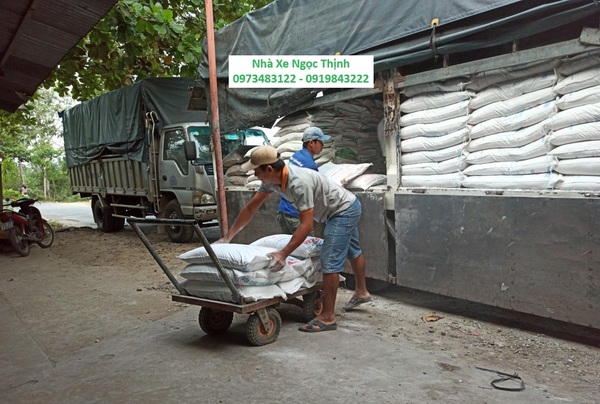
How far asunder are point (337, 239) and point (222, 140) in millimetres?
5029

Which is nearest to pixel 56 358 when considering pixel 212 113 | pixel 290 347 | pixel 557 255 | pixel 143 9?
pixel 290 347

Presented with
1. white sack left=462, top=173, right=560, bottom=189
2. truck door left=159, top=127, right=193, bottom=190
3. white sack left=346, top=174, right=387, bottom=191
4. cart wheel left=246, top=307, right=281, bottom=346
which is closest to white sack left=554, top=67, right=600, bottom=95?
→ white sack left=462, top=173, right=560, bottom=189

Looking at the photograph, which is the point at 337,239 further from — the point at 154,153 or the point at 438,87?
the point at 154,153

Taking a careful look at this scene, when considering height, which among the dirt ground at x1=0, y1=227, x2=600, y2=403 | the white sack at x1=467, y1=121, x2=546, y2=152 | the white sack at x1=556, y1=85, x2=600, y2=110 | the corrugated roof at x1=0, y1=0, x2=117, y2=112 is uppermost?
the corrugated roof at x1=0, y1=0, x2=117, y2=112

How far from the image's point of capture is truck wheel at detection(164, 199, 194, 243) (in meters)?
9.17

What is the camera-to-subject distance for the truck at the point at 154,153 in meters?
8.77

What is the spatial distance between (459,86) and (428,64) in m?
0.72

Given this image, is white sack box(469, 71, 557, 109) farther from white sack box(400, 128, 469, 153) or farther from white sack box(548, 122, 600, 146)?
white sack box(548, 122, 600, 146)

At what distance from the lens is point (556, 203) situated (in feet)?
11.4

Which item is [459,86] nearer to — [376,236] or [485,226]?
[485,226]

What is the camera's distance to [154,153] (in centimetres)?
952

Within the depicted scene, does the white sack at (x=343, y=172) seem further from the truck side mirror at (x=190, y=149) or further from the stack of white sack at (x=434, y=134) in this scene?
the truck side mirror at (x=190, y=149)

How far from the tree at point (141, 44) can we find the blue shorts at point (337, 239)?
4982mm

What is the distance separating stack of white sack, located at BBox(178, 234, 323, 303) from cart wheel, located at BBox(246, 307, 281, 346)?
0.53 ft
